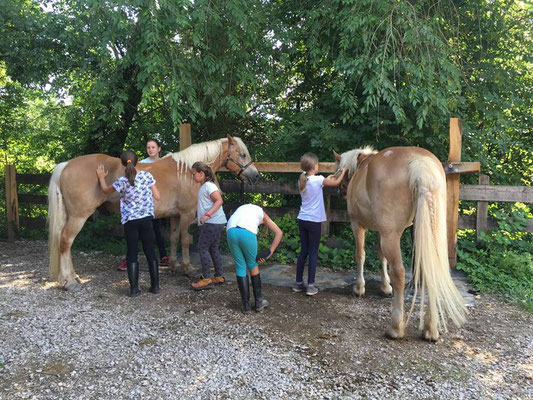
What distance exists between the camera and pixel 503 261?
5359 mm

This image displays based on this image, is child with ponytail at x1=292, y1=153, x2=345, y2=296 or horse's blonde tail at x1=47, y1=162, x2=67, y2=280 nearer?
child with ponytail at x1=292, y1=153, x2=345, y2=296

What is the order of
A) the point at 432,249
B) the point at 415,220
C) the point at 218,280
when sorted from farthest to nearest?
the point at 218,280
the point at 415,220
the point at 432,249

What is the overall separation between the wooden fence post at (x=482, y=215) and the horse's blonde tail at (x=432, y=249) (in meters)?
2.87

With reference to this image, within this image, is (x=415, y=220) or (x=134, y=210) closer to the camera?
(x=415, y=220)

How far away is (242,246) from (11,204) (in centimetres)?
693

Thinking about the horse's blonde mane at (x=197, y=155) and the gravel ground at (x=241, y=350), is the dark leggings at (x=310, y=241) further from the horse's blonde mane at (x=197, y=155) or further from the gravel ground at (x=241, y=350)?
the horse's blonde mane at (x=197, y=155)

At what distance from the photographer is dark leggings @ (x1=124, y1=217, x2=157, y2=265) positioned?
183 inches

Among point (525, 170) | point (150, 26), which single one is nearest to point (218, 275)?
point (150, 26)

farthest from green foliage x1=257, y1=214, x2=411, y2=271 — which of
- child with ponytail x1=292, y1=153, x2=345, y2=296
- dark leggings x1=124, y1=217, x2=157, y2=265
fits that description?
dark leggings x1=124, y1=217, x2=157, y2=265

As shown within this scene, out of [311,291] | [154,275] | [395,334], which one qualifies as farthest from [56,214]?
[395,334]

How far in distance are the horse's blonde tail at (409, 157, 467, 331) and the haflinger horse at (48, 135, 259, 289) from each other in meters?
3.01

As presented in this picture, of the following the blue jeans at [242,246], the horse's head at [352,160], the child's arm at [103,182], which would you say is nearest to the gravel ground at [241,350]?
the blue jeans at [242,246]

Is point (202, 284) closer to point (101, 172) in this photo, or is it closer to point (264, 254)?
point (264, 254)

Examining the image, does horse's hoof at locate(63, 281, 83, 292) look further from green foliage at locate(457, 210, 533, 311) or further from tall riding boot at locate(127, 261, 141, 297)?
green foliage at locate(457, 210, 533, 311)
